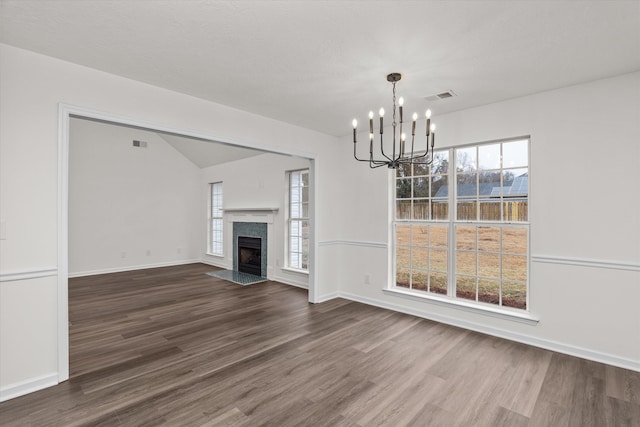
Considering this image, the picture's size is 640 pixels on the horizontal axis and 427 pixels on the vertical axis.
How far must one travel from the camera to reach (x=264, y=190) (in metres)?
6.59

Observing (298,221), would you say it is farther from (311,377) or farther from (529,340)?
(529,340)

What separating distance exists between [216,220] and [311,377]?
6.46 metres

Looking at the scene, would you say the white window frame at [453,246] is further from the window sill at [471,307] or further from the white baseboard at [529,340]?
the white baseboard at [529,340]

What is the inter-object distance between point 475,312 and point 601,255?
1.34m

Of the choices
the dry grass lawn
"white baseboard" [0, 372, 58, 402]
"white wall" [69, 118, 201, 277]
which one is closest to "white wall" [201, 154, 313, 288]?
"white wall" [69, 118, 201, 277]

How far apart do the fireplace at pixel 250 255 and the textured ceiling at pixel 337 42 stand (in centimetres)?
403

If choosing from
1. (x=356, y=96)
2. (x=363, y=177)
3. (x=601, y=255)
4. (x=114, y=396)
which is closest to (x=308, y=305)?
(x=363, y=177)

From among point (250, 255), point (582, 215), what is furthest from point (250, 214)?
point (582, 215)

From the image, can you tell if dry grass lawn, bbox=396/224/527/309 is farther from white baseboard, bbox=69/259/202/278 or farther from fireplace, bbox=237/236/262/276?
white baseboard, bbox=69/259/202/278

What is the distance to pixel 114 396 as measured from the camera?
2.34m

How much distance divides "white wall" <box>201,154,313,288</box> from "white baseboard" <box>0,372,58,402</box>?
3.69 metres

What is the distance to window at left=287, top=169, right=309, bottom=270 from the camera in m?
5.90

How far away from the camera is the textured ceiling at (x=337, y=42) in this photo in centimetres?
189

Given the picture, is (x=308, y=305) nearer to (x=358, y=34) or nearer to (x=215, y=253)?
(x=358, y=34)
